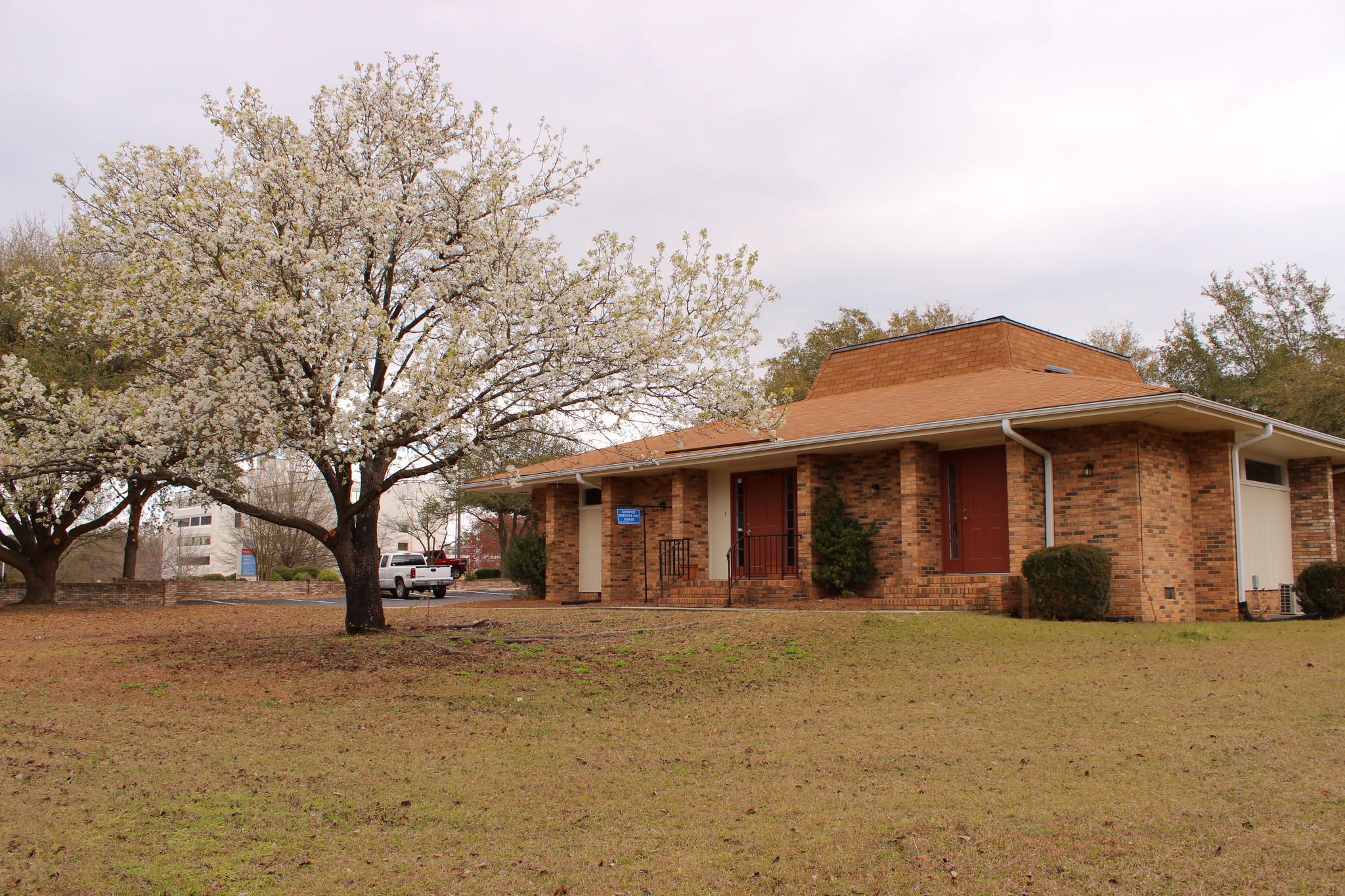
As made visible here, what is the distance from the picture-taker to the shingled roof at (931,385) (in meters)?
14.8

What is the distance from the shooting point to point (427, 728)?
22.9 ft

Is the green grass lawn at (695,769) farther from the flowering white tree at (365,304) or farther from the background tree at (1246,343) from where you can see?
the background tree at (1246,343)

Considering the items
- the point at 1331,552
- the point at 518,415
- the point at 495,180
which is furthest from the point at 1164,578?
the point at 495,180

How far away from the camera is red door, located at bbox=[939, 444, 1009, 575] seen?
49.4 ft

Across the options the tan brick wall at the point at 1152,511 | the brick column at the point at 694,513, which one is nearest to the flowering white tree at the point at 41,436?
the brick column at the point at 694,513

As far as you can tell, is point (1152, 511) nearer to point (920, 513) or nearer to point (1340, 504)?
point (920, 513)

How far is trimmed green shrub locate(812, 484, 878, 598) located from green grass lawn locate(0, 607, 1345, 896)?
17.0ft

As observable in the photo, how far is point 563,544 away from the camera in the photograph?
841 inches

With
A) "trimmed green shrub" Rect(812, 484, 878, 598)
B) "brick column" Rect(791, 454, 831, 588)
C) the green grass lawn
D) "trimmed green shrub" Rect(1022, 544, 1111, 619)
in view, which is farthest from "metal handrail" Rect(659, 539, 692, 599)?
the green grass lawn

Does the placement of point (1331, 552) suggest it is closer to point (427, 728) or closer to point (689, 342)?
point (689, 342)

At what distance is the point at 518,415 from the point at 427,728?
400 cm

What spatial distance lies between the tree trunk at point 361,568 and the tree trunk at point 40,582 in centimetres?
1273

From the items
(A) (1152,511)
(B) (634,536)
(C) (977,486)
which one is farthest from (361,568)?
(A) (1152,511)

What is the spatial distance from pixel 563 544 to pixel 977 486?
9443mm
